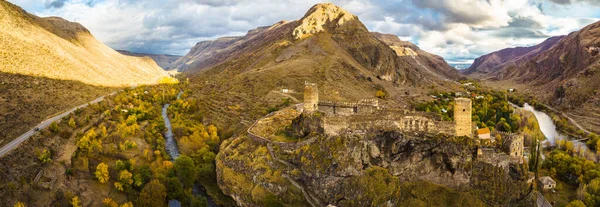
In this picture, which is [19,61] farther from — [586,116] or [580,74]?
[580,74]

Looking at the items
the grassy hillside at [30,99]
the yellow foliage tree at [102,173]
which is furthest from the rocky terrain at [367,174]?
the grassy hillside at [30,99]

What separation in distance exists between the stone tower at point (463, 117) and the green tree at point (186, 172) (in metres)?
35.6

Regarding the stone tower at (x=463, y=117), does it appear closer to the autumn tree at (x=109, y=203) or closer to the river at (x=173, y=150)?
the river at (x=173, y=150)

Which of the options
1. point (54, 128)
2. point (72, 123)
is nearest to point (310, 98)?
point (54, 128)

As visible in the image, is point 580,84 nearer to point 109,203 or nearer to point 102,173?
point 102,173

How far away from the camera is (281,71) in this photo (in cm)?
13188

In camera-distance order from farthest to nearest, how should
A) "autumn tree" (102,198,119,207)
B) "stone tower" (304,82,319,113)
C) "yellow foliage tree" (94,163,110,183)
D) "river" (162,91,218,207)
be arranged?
"stone tower" (304,82,319,113) → "river" (162,91,218,207) → "yellow foliage tree" (94,163,110,183) → "autumn tree" (102,198,119,207)

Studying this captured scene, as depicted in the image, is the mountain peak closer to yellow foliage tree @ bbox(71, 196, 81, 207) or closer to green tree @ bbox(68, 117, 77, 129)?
green tree @ bbox(68, 117, 77, 129)

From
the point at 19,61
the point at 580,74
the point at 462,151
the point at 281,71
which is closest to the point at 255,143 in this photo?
the point at 462,151

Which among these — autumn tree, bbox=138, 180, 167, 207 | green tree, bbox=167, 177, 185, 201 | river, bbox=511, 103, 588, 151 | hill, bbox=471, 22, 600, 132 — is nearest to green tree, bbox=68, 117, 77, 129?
green tree, bbox=167, 177, 185, 201

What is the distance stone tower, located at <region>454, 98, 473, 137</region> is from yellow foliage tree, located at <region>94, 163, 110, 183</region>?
4535 cm

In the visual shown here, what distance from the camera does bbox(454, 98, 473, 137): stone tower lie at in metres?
41.6

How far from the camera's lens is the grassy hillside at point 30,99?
64.7 meters

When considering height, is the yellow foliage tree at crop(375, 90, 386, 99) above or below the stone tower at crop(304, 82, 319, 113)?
below
